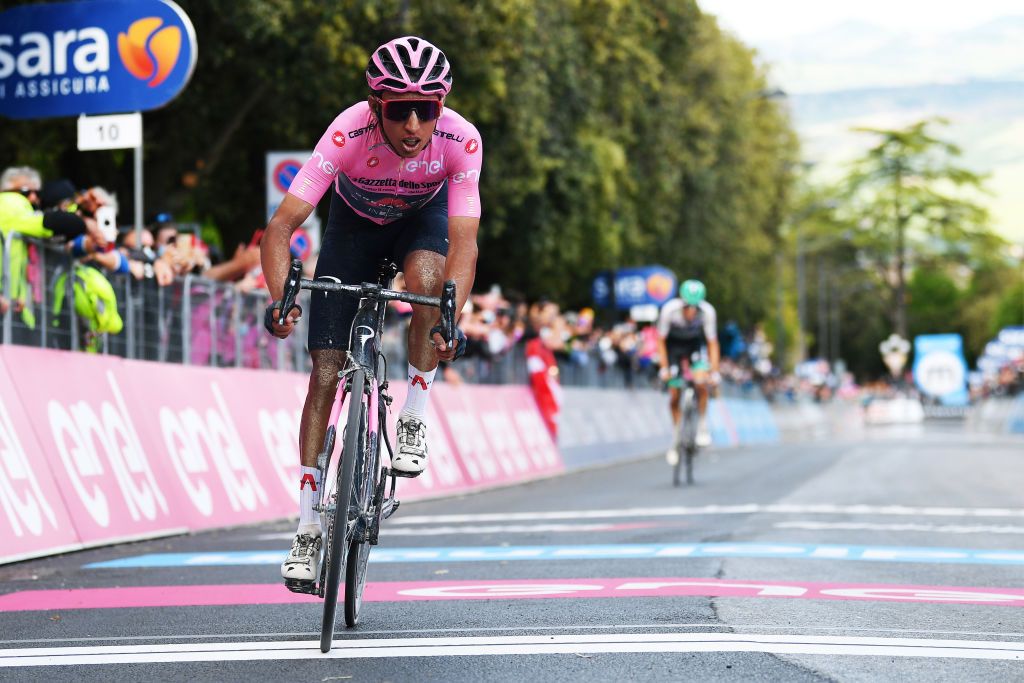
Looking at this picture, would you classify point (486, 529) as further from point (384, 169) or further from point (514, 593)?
point (384, 169)

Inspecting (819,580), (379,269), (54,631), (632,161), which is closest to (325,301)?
(379,269)

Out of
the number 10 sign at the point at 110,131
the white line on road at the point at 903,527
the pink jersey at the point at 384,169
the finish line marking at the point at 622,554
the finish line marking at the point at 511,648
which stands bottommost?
the white line on road at the point at 903,527

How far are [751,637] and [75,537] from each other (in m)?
5.73

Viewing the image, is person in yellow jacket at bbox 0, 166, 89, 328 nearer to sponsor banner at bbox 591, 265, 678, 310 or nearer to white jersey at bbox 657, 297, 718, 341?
white jersey at bbox 657, 297, 718, 341

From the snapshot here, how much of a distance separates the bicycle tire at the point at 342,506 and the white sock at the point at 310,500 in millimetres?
278

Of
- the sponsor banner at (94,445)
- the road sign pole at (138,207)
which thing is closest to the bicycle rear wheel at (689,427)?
the road sign pole at (138,207)

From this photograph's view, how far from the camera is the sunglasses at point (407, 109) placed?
21.7 ft

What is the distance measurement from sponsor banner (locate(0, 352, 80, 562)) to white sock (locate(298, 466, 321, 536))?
13.0 ft

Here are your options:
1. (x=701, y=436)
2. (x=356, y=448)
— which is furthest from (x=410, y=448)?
(x=701, y=436)

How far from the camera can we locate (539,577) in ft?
29.9

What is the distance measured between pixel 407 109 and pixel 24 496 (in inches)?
190

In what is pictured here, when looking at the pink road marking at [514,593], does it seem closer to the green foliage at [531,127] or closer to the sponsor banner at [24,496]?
the sponsor banner at [24,496]

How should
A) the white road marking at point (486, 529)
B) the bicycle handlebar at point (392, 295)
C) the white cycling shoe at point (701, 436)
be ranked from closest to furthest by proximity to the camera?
1. the bicycle handlebar at point (392, 295)
2. the white road marking at point (486, 529)
3. the white cycling shoe at point (701, 436)

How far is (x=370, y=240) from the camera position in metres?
7.15
